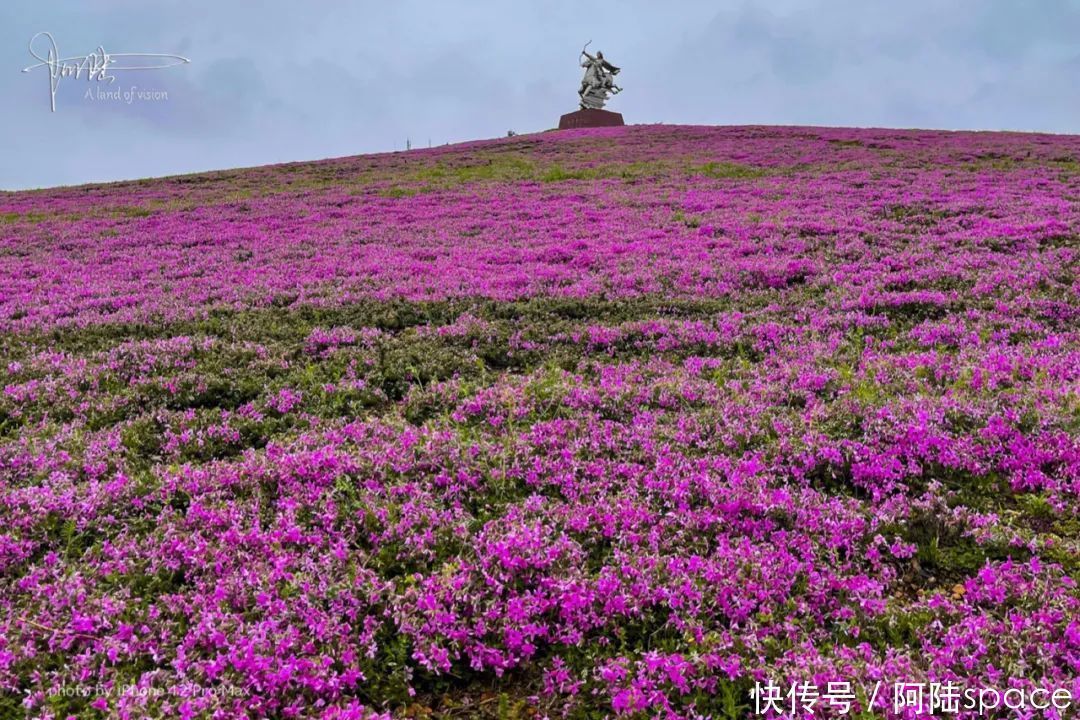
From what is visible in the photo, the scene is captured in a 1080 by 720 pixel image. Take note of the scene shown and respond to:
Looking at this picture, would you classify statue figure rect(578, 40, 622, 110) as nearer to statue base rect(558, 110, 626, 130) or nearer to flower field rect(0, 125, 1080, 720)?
statue base rect(558, 110, 626, 130)

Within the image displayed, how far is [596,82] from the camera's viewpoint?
263 feet

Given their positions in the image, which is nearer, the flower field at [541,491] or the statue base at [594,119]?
the flower field at [541,491]

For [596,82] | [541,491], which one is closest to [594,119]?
[596,82]

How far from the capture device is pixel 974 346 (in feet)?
36.0

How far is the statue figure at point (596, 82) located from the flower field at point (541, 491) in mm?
70448

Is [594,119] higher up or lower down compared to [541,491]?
higher up

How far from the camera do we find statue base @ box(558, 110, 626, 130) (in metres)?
79.2

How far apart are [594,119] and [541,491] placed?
7887 centimetres

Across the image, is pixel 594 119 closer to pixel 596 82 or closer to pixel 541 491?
pixel 596 82

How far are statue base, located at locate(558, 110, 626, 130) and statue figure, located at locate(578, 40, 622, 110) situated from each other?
154 cm

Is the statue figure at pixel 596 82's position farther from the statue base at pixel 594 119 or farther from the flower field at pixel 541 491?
the flower field at pixel 541 491

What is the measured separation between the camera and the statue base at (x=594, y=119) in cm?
7919

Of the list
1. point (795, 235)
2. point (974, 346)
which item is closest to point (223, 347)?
point (974, 346)

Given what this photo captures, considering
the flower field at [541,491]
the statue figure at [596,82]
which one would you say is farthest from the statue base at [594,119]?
the flower field at [541,491]
